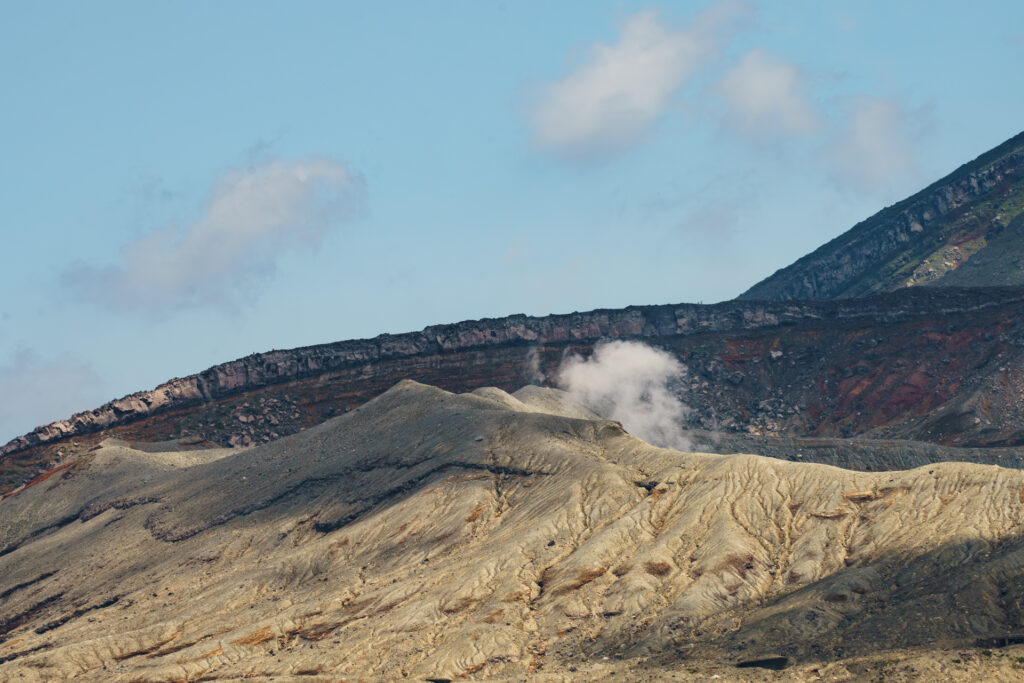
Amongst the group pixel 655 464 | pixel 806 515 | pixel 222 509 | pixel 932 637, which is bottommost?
pixel 932 637

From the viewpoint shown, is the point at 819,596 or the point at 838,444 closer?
the point at 819,596

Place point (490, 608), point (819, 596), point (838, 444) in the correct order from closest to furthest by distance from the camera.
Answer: point (819, 596) → point (490, 608) → point (838, 444)

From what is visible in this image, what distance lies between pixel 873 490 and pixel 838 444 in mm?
50913

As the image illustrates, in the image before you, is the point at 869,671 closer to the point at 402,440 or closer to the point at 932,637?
the point at 932,637

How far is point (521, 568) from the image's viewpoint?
359 feet

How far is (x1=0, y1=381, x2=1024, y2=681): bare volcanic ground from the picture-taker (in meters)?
89.3

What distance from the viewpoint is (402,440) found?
148 m

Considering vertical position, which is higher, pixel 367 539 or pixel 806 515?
pixel 367 539

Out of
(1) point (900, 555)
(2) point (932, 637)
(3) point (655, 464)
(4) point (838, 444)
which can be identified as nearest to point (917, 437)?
(4) point (838, 444)

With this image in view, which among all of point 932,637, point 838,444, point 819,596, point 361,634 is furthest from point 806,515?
point 838,444

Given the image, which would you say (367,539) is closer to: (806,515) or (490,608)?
(490,608)

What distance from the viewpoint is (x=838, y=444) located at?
15800 cm

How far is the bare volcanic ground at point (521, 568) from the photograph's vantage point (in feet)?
293

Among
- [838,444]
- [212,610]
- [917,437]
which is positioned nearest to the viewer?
[212,610]
